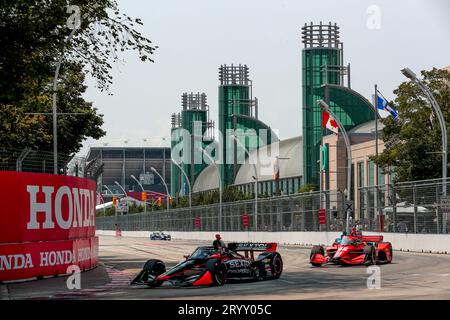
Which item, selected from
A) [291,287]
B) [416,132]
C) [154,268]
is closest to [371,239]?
[291,287]

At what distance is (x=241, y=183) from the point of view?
463 ft

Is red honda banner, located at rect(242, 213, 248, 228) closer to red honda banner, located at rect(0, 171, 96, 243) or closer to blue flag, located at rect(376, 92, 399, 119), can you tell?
blue flag, located at rect(376, 92, 399, 119)

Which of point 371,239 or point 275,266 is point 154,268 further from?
point 371,239

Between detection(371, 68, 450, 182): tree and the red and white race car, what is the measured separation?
80.8 feet

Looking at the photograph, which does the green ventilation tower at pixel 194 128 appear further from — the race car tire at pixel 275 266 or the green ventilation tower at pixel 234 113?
the race car tire at pixel 275 266

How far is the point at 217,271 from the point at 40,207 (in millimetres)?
6683

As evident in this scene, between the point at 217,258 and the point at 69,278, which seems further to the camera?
the point at 69,278

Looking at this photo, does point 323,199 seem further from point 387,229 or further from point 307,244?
point 387,229

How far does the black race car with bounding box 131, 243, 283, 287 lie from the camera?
22.0m

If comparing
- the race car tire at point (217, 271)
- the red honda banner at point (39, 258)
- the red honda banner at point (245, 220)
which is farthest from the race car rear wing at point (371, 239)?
the red honda banner at point (245, 220)

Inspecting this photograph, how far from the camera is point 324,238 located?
56.9 m

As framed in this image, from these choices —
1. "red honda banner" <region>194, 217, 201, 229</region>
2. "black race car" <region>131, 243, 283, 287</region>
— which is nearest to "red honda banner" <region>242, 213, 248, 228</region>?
"red honda banner" <region>194, 217, 201, 229</region>
